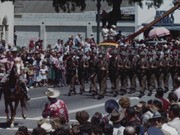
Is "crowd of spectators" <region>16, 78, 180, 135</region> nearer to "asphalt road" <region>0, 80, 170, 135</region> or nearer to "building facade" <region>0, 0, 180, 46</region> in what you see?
"asphalt road" <region>0, 80, 170, 135</region>

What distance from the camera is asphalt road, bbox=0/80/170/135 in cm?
2106

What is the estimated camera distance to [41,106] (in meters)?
24.8

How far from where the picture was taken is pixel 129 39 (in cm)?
4097

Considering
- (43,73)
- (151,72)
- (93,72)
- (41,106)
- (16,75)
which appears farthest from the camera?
(43,73)

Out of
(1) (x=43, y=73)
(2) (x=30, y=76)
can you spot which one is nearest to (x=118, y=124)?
(2) (x=30, y=76)

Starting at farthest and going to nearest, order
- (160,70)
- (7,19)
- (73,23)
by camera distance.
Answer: (73,23)
(7,19)
(160,70)

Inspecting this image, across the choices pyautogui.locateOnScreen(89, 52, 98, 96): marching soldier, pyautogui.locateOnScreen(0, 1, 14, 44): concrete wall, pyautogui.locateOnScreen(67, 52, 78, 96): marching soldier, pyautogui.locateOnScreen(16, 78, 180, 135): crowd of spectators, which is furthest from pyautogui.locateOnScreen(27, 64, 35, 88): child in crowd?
pyautogui.locateOnScreen(16, 78, 180, 135): crowd of spectators

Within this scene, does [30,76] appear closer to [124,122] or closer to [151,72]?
[151,72]

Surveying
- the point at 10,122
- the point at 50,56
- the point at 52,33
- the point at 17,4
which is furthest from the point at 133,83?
the point at 17,4

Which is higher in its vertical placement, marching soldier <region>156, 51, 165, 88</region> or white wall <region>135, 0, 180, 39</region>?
white wall <region>135, 0, 180, 39</region>

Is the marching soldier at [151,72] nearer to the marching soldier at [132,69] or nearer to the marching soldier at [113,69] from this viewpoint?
the marching soldier at [132,69]

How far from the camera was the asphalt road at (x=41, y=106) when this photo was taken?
21062mm

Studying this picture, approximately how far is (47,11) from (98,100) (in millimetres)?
36927

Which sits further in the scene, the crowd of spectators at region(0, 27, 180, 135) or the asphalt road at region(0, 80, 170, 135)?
the asphalt road at region(0, 80, 170, 135)
